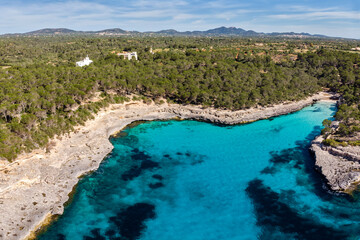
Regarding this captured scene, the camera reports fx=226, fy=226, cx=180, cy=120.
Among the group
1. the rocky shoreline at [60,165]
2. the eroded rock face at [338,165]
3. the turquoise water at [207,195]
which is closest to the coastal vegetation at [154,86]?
the rocky shoreline at [60,165]

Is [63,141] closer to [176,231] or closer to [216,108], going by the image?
[176,231]

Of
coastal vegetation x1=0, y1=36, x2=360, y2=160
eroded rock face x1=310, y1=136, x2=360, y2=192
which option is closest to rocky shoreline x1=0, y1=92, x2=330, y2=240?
coastal vegetation x1=0, y1=36, x2=360, y2=160

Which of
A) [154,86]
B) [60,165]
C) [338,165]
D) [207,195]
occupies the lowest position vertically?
[207,195]

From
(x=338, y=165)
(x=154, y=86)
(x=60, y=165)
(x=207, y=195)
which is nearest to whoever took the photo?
(x=207, y=195)

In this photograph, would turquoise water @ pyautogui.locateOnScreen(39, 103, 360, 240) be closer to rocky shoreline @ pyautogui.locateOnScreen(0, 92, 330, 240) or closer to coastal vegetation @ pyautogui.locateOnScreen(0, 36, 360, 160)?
rocky shoreline @ pyautogui.locateOnScreen(0, 92, 330, 240)

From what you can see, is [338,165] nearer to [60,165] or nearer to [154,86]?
[60,165]

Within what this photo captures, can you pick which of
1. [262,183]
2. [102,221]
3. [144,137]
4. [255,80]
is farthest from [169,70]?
[102,221]

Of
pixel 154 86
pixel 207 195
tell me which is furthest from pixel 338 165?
pixel 154 86
